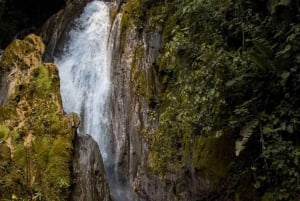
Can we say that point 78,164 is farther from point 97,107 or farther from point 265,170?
point 97,107

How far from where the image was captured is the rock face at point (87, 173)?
637 cm

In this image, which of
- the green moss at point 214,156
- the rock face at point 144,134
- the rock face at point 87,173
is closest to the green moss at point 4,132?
the rock face at point 87,173

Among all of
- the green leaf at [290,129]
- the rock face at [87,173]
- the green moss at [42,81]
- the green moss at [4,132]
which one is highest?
the green moss at [42,81]

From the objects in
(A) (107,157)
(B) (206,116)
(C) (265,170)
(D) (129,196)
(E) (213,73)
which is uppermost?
(E) (213,73)

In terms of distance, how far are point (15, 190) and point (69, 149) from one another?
1.03 m

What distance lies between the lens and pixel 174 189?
7.40 meters

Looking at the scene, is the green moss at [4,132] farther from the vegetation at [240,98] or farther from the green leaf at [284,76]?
the green leaf at [284,76]

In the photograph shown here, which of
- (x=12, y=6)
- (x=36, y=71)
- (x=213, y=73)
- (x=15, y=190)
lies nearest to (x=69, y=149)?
(x=15, y=190)

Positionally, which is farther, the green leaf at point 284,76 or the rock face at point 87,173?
the rock face at point 87,173

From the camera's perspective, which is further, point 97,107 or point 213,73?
point 97,107

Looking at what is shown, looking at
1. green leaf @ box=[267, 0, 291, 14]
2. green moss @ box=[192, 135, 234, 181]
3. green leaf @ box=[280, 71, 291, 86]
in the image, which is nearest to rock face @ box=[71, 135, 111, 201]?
green moss @ box=[192, 135, 234, 181]

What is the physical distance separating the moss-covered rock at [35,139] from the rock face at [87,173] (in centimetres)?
16

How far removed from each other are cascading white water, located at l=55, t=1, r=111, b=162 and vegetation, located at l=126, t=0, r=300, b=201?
298 cm

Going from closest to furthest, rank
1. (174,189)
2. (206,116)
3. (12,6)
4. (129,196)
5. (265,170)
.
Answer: (265,170)
(206,116)
(174,189)
(129,196)
(12,6)
